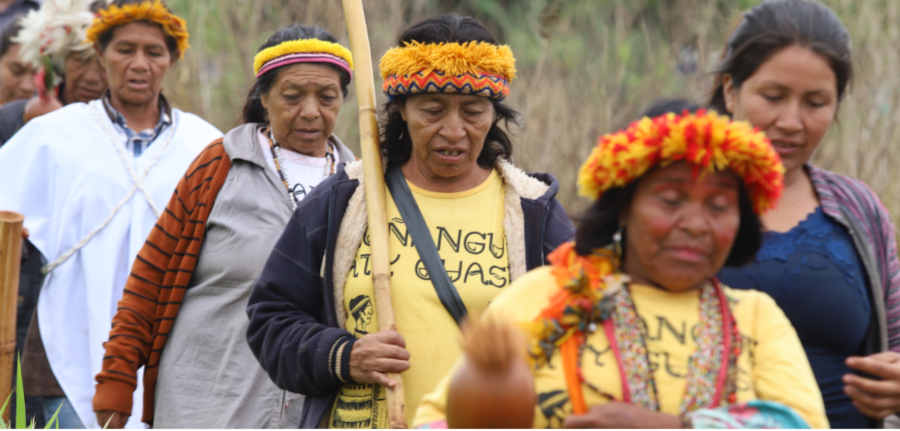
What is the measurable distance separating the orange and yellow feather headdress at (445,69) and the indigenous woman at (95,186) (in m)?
2.37

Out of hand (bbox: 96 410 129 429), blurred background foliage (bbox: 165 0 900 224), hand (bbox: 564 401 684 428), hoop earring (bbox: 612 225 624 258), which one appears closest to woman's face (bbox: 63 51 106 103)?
blurred background foliage (bbox: 165 0 900 224)

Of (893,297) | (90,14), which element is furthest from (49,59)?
(893,297)

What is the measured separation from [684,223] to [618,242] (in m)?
0.20

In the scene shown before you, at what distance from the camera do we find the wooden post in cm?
363

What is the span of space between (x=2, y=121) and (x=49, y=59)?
17.4 inches

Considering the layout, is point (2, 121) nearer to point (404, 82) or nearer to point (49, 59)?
point (49, 59)

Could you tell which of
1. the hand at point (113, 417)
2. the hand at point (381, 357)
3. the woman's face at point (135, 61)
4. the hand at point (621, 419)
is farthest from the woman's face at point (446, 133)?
the woman's face at point (135, 61)

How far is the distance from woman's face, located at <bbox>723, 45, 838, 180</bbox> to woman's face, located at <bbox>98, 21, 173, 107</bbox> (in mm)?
3383

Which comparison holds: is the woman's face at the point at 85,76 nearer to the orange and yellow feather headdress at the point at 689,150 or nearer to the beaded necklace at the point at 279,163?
the beaded necklace at the point at 279,163

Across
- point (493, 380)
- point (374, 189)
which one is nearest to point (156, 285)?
point (374, 189)

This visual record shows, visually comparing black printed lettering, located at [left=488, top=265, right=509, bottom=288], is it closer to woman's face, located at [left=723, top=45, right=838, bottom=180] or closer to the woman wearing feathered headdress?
woman's face, located at [left=723, top=45, right=838, bottom=180]

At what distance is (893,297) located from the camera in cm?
357

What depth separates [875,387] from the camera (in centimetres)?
323

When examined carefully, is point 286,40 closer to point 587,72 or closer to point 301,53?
point 301,53
